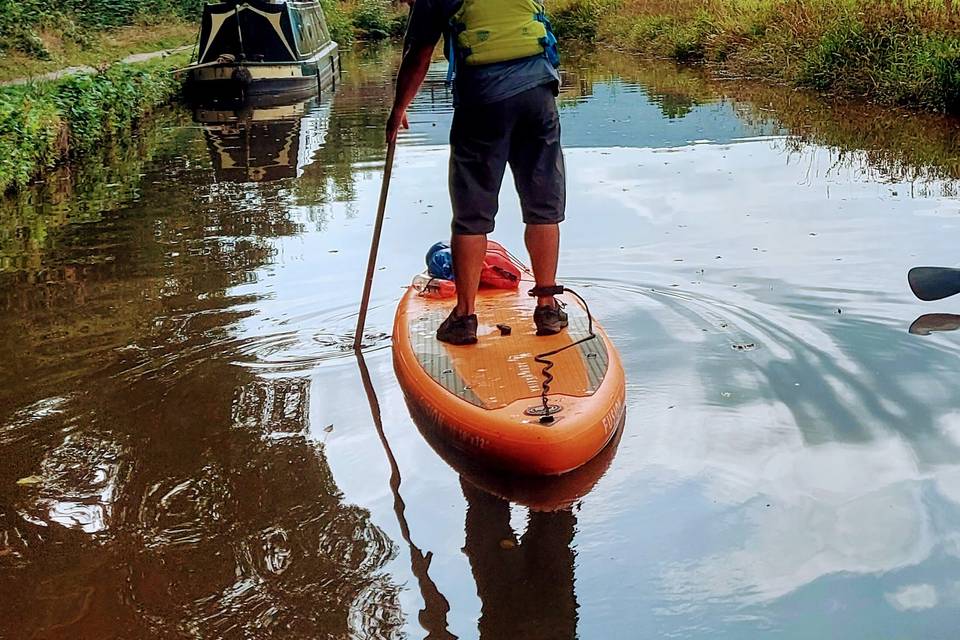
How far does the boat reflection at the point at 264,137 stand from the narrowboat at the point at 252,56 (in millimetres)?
497

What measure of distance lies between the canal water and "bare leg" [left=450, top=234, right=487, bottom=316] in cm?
59

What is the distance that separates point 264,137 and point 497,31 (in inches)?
423

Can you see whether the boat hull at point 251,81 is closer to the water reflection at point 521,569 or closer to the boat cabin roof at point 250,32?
the boat cabin roof at point 250,32

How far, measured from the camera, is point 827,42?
52.8ft

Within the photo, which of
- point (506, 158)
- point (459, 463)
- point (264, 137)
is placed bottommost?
point (264, 137)

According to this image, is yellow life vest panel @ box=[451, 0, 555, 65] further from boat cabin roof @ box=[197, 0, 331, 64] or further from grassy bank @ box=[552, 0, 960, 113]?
boat cabin roof @ box=[197, 0, 331, 64]

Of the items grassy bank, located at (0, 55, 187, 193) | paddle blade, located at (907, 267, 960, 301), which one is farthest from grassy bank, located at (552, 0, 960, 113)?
grassy bank, located at (0, 55, 187, 193)

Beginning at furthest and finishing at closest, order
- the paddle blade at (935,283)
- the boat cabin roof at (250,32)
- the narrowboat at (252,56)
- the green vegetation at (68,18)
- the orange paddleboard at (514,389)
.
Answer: the green vegetation at (68,18), the boat cabin roof at (250,32), the narrowboat at (252,56), the paddle blade at (935,283), the orange paddleboard at (514,389)

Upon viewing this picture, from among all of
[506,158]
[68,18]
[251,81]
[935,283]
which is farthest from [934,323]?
[68,18]

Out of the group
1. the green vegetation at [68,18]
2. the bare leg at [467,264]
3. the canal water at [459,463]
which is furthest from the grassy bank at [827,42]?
the green vegetation at [68,18]

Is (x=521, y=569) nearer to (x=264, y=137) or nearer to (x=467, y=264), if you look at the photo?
(x=467, y=264)

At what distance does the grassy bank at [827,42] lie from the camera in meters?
13.4

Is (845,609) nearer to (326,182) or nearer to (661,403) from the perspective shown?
(661,403)

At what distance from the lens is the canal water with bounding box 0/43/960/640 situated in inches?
127
